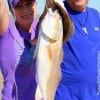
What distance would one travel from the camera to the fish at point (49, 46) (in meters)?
4.77

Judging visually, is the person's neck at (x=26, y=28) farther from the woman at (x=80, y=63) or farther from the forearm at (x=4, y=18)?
the woman at (x=80, y=63)

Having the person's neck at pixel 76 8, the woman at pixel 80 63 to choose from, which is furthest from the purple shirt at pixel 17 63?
the person's neck at pixel 76 8

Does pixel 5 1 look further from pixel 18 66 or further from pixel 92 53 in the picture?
pixel 92 53

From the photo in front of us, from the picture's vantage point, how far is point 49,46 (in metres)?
4.81

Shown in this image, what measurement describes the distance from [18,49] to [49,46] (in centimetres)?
59

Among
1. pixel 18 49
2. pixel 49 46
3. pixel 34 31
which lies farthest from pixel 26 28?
pixel 49 46

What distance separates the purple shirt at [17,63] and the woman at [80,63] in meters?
0.73

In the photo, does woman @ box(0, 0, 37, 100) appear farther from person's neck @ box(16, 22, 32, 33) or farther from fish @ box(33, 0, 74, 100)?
fish @ box(33, 0, 74, 100)

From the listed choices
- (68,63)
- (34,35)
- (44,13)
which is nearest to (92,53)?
(68,63)

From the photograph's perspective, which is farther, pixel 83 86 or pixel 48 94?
pixel 83 86

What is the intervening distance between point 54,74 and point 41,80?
0.15 meters

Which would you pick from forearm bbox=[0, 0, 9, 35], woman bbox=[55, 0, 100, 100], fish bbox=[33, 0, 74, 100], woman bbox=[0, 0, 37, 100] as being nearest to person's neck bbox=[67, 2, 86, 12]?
woman bbox=[55, 0, 100, 100]

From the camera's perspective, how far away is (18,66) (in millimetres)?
5352

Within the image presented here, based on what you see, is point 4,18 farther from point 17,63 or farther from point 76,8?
point 76,8
